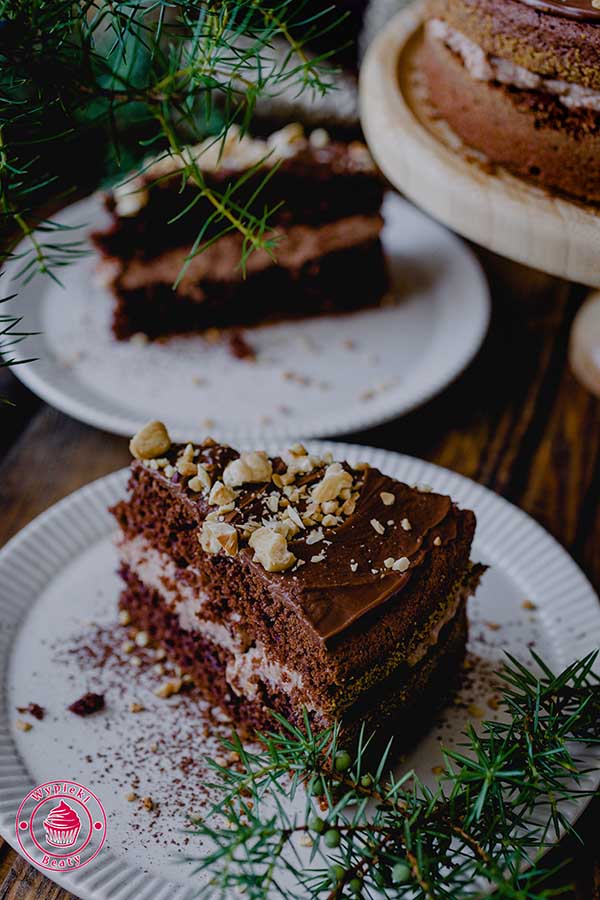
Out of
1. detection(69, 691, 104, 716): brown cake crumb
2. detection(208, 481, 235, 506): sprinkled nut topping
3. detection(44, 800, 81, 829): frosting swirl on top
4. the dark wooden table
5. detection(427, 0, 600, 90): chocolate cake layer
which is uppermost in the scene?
detection(427, 0, 600, 90): chocolate cake layer

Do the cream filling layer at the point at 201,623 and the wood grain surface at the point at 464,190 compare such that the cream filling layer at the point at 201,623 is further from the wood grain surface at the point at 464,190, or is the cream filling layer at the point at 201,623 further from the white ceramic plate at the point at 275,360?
the wood grain surface at the point at 464,190

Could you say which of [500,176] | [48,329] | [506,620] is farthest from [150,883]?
[48,329]

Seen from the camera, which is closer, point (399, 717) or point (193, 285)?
point (399, 717)

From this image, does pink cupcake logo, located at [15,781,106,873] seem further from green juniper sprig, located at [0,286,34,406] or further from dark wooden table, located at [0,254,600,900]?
dark wooden table, located at [0,254,600,900]

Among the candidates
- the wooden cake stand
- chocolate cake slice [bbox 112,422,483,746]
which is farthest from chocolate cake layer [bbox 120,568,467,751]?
the wooden cake stand

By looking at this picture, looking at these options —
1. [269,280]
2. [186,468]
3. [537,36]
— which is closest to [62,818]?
[186,468]

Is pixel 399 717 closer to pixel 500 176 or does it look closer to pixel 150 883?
pixel 150 883

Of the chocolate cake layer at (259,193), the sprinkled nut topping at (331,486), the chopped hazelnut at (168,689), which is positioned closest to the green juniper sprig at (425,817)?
the chopped hazelnut at (168,689)
